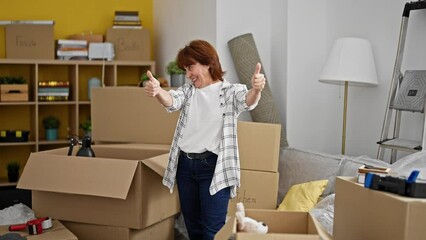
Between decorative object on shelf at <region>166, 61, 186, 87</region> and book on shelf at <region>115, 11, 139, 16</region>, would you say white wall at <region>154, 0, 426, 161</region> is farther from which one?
book on shelf at <region>115, 11, 139, 16</region>

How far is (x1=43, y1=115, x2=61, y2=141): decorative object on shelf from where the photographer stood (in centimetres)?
505

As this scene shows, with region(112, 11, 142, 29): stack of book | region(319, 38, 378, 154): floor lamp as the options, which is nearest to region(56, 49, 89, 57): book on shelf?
region(112, 11, 142, 29): stack of book

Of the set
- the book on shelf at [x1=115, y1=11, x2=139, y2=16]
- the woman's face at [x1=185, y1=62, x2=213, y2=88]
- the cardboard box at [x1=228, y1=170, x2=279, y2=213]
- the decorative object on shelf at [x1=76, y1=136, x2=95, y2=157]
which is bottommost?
the cardboard box at [x1=228, y1=170, x2=279, y2=213]

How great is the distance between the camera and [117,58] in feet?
16.8

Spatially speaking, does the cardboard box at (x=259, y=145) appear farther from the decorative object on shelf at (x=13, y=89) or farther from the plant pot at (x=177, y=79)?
the decorative object on shelf at (x=13, y=89)

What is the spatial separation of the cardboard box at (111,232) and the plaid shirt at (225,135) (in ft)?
1.89

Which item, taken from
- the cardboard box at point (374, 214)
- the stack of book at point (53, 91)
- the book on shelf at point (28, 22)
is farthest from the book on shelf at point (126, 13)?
the cardboard box at point (374, 214)

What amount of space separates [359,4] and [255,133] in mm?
1156

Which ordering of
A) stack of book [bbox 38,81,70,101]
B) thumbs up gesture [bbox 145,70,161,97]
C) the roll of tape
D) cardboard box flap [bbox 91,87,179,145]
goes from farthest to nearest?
stack of book [bbox 38,81,70,101] → cardboard box flap [bbox 91,87,179,145] → the roll of tape → thumbs up gesture [bbox 145,70,161,97]

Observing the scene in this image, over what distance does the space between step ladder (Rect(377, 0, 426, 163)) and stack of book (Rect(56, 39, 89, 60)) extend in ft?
9.26

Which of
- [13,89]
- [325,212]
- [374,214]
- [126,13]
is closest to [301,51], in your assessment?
[325,212]

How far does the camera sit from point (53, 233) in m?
2.86

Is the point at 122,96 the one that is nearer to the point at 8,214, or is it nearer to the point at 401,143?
the point at 8,214

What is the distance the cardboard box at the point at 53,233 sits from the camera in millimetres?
2777
